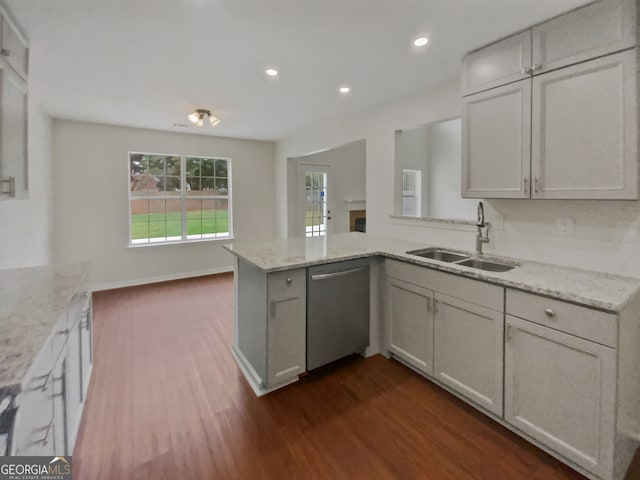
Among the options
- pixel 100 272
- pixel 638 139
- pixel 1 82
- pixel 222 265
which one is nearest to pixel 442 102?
pixel 638 139

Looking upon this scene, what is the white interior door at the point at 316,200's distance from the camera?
621 centimetres

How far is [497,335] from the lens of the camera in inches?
71.9

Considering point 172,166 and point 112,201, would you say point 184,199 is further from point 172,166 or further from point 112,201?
point 112,201

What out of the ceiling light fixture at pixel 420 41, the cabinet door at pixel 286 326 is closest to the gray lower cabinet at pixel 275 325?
the cabinet door at pixel 286 326

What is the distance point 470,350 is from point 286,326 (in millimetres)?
1210

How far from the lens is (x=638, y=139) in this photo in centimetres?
161

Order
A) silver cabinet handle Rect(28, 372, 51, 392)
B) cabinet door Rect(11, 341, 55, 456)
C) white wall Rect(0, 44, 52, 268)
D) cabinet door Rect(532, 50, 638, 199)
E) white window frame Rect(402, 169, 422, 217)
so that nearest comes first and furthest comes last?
cabinet door Rect(11, 341, 55, 456) < silver cabinet handle Rect(28, 372, 51, 392) < cabinet door Rect(532, 50, 638, 199) < white wall Rect(0, 44, 52, 268) < white window frame Rect(402, 169, 422, 217)

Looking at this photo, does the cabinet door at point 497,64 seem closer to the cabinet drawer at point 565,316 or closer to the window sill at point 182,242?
the cabinet drawer at point 565,316

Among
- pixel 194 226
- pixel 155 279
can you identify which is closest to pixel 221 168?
pixel 194 226

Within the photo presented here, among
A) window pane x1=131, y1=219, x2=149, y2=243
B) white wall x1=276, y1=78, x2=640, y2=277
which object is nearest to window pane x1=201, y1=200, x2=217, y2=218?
window pane x1=131, y1=219, x2=149, y2=243

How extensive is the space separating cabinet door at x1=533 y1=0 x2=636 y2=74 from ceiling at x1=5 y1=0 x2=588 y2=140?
9cm

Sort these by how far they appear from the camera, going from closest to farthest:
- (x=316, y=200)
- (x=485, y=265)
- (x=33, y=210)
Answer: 1. (x=485, y=265)
2. (x=33, y=210)
3. (x=316, y=200)

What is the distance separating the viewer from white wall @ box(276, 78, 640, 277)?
74.9 inches

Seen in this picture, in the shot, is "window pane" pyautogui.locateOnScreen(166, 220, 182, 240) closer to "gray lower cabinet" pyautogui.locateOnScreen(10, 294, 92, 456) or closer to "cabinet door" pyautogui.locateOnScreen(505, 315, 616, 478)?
"gray lower cabinet" pyautogui.locateOnScreen(10, 294, 92, 456)
